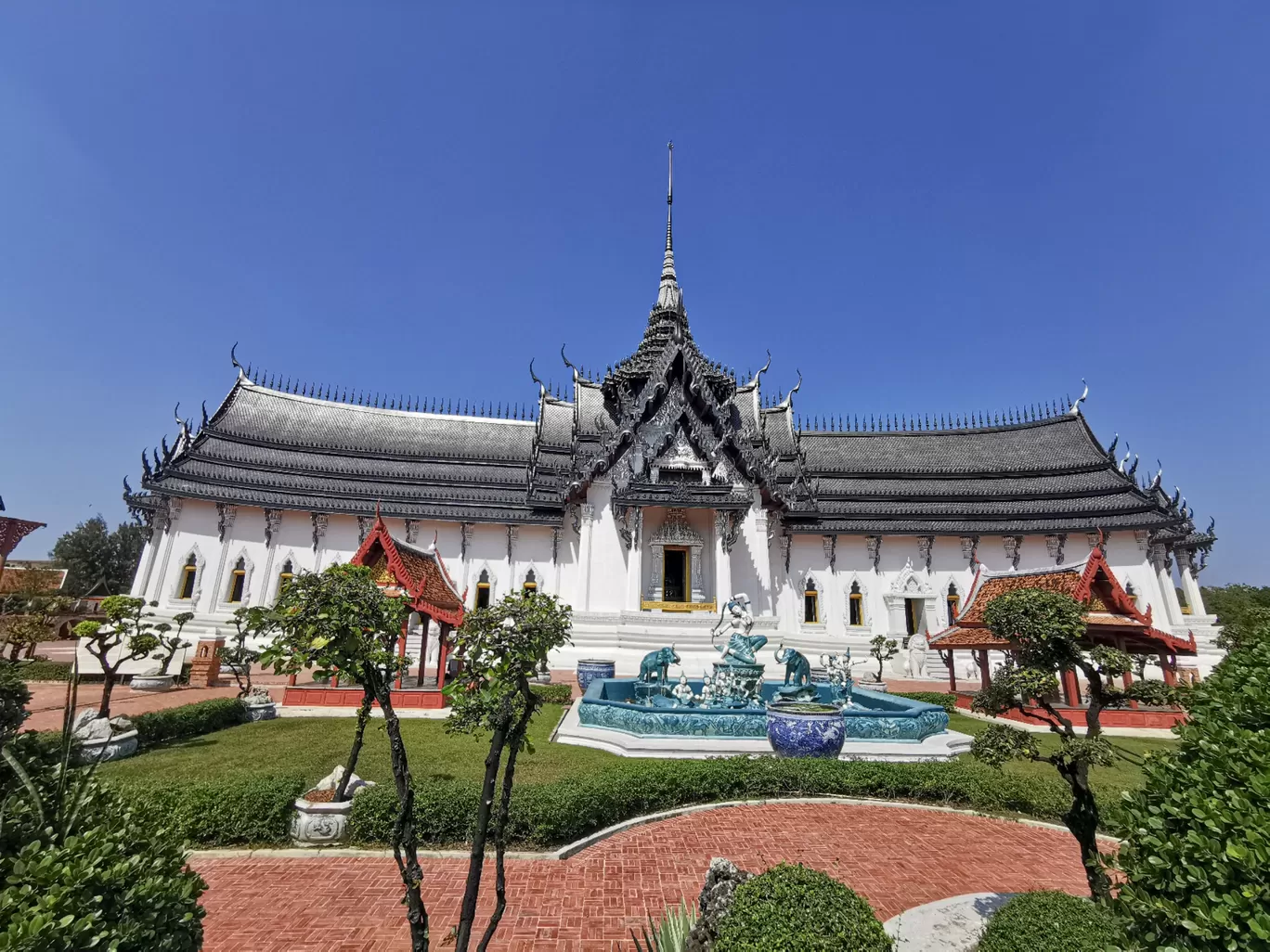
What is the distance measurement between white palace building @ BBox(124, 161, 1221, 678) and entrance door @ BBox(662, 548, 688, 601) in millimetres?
84

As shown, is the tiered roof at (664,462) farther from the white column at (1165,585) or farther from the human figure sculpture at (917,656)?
the human figure sculpture at (917,656)

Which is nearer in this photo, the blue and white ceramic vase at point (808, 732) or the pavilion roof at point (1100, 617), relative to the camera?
the blue and white ceramic vase at point (808, 732)

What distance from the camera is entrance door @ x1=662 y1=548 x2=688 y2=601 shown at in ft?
76.2

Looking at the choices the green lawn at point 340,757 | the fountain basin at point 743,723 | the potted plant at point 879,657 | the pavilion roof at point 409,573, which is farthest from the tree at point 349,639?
the potted plant at point 879,657

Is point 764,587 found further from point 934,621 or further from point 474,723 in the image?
point 474,723

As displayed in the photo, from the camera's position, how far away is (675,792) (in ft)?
25.2

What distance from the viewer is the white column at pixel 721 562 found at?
22.0 meters

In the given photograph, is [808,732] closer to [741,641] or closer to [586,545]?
[741,641]

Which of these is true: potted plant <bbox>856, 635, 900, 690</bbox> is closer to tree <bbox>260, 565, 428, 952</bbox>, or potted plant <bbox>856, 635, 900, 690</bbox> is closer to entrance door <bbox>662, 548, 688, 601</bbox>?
entrance door <bbox>662, 548, 688, 601</bbox>

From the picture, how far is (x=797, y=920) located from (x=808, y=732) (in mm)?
6286

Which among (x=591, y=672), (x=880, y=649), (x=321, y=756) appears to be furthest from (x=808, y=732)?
(x=880, y=649)

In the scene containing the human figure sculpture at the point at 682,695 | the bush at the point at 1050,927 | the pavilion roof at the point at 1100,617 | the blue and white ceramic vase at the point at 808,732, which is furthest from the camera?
the pavilion roof at the point at 1100,617

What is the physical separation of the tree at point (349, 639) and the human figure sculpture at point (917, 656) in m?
22.5

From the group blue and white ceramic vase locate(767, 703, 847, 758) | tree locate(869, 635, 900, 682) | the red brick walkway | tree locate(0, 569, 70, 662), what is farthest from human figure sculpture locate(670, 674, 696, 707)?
tree locate(0, 569, 70, 662)
